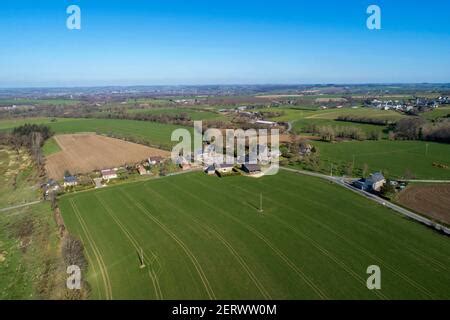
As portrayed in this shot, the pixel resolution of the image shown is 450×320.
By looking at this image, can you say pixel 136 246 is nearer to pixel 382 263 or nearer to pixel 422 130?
pixel 382 263

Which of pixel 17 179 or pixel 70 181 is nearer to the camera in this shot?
pixel 70 181

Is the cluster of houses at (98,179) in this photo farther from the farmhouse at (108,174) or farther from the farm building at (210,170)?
the farm building at (210,170)

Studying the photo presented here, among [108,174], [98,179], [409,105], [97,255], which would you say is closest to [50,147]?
[98,179]

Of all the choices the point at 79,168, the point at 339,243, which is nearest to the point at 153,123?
the point at 79,168

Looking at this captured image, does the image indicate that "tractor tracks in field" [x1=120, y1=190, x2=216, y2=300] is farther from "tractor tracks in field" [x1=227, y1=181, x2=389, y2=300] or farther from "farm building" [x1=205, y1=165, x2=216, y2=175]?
Answer: "farm building" [x1=205, y1=165, x2=216, y2=175]

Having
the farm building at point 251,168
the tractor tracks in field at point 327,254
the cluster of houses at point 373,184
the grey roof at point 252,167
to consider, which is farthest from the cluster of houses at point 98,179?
the cluster of houses at point 373,184
